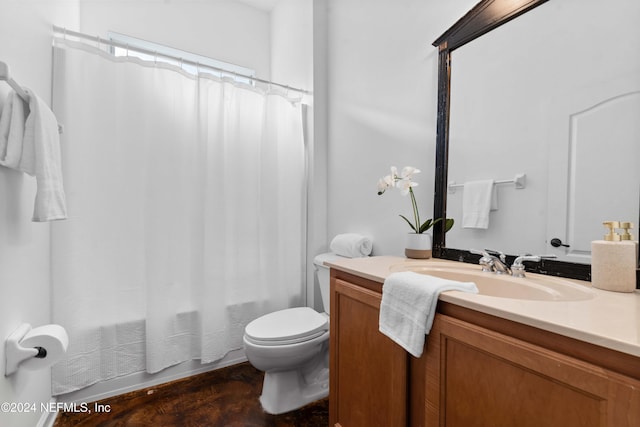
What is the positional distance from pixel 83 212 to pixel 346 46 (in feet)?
6.14

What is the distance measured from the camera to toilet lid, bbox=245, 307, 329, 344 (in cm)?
152

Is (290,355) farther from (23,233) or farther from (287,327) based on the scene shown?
(23,233)

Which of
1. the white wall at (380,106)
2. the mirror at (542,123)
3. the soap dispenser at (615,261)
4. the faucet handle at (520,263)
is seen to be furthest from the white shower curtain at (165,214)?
the soap dispenser at (615,261)

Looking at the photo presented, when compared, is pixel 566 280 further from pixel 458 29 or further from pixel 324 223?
pixel 324 223

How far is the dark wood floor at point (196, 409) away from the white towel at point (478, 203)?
4.08 feet

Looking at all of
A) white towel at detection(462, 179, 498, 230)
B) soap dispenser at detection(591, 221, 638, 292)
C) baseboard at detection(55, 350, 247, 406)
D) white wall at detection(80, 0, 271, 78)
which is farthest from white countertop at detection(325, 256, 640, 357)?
white wall at detection(80, 0, 271, 78)

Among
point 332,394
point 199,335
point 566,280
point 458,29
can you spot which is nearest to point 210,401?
point 199,335

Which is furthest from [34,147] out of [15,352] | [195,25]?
[195,25]

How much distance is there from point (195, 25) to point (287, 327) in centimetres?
246

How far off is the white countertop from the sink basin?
0.15 feet

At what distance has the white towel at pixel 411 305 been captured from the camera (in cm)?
80

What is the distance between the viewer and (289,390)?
1.64 m

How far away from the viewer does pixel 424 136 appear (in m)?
1.48

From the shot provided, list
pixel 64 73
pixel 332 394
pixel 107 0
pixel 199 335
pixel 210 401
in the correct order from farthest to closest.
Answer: pixel 107 0, pixel 199 335, pixel 210 401, pixel 64 73, pixel 332 394
